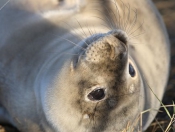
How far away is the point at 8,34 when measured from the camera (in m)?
3.79

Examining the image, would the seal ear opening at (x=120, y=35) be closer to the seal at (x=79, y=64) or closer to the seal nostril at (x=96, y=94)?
the seal at (x=79, y=64)

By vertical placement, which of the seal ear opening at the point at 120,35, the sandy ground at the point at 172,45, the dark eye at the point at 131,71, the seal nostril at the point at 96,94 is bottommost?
the sandy ground at the point at 172,45

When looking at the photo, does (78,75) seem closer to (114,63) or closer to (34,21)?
(114,63)

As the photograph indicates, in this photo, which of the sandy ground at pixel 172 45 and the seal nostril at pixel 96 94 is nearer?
the seal nostril at pixel 96 94

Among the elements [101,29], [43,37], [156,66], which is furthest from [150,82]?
[43,37]

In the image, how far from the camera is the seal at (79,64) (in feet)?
10.2

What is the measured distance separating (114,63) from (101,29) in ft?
2.99

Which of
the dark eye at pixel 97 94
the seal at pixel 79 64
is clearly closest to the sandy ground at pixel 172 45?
the seal at pixel 79 64

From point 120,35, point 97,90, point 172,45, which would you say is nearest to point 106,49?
point 120,35

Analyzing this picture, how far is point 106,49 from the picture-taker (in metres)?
3.04

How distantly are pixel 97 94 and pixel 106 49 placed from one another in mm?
286

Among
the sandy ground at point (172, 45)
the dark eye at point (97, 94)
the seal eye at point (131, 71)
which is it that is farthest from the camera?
the sandy ground at point (172, 45)

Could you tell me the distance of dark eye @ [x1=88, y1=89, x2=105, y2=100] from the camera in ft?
10.2

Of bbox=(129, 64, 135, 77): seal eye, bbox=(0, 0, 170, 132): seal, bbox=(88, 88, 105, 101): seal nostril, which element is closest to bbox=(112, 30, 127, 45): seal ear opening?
bbox=(0, 0, 170, 132): seal
